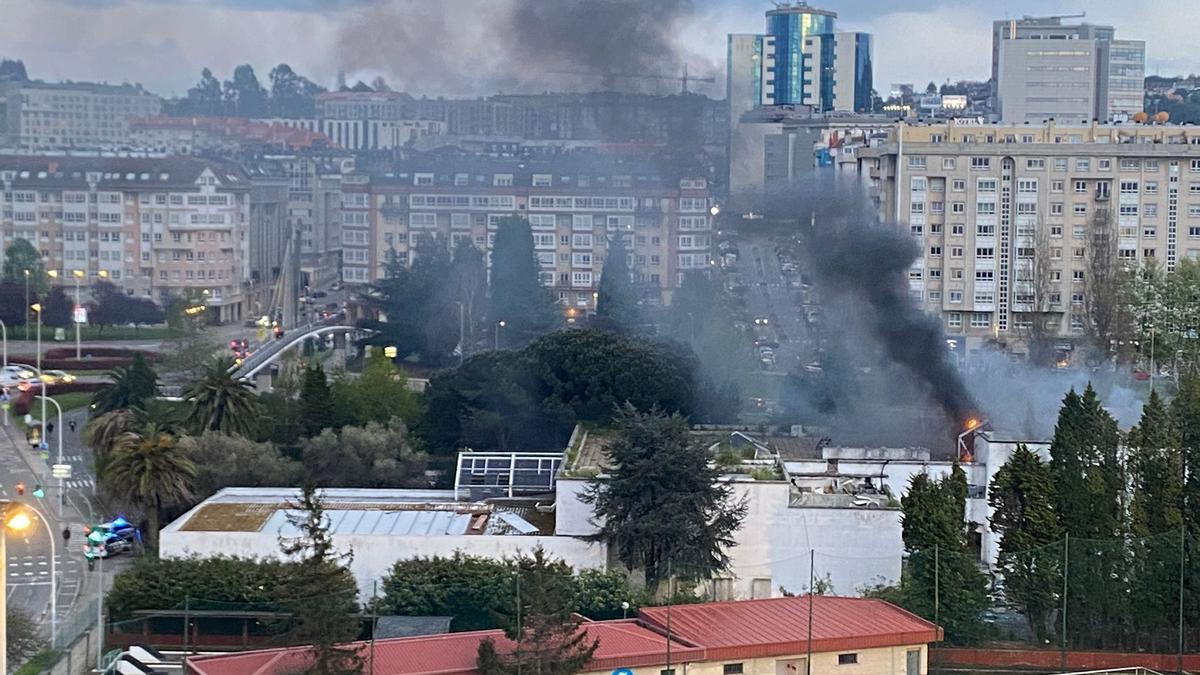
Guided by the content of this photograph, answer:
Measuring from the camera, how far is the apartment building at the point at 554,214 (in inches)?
1485

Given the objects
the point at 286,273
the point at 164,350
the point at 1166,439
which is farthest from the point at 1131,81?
the point at 1166,439

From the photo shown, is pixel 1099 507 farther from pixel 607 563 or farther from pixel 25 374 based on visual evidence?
pixel 25 374

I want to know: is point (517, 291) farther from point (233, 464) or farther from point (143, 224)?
point (233, 464)

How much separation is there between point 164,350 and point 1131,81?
38.3 m

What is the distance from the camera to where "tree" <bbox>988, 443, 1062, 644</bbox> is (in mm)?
14328

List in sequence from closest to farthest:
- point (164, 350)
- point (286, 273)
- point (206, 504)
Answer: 1. point (206, 504)
2. point (164, 350)
3. point (286, 273)

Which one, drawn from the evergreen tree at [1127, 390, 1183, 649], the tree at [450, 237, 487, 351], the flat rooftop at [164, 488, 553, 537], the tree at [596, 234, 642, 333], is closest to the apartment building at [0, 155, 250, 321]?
the tree at [450, 237, 487, 351]

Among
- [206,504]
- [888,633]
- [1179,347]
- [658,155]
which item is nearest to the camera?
[888,633]

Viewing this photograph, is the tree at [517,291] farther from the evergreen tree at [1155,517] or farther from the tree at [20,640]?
the tree at [20,640]

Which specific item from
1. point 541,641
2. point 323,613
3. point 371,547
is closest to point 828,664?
point 541,641

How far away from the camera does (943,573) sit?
14.2 meters

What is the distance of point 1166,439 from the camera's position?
52.0ft

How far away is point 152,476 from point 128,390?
7243 mm

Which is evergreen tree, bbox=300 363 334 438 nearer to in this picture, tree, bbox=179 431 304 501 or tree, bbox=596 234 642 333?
tree, bbox=179 431 304 501
